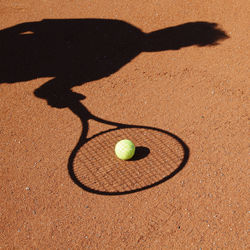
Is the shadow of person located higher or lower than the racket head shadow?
higher

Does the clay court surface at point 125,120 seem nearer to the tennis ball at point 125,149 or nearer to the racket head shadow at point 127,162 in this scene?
the racket head shadow at point 127,162

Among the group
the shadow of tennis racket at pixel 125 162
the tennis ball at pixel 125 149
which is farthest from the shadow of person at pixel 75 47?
the tennis ball at pixel 125 149

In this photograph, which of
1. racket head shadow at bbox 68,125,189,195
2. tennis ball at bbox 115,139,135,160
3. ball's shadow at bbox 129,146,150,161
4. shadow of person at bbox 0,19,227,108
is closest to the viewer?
racket head shadow at bbox 68,125,189,195

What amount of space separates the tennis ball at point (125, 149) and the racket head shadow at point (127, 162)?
0.14 meters

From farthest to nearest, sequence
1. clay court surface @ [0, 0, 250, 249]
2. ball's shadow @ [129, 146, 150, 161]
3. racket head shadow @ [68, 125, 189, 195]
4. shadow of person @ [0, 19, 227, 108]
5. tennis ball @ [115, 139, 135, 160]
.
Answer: shadow of person @ [0, 19, 227, 108] → ball's shadow @ [129, 146, 150, 161] → tennis ball @ [115, 139, 135, 160] → racket head shadow @ [68, 125, 189, 195] → clay court surface @ [0, 0, 250, 249]

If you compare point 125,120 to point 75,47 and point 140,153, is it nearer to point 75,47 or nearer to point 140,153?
point 140,153

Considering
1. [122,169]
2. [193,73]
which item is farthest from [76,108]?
[193,73]

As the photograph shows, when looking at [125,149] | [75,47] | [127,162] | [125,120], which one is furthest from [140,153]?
[75,47]

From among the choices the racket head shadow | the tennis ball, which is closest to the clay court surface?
the racket head shadow

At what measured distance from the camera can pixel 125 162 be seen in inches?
195

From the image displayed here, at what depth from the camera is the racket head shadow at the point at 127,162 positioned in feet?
15.1

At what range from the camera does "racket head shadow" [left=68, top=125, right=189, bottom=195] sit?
4.61 metres

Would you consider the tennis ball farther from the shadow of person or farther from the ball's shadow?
the shadow of person

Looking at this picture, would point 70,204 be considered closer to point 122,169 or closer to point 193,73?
point 122,169
